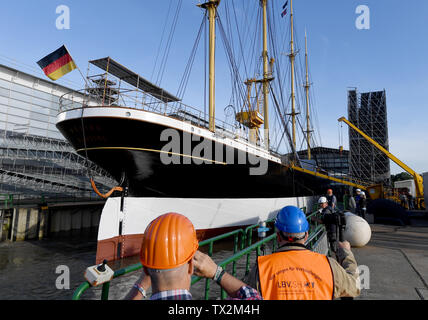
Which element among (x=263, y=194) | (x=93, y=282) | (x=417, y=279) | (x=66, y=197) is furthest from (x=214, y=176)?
(x=66, y=197)

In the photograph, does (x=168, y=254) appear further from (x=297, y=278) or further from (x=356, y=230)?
(x=356, y=230)

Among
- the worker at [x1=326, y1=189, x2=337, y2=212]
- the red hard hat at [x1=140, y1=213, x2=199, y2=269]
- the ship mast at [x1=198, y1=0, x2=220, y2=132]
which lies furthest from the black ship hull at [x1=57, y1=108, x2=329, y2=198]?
the red hard hat at [x1=140, y1=213, x2=199, y2=269]

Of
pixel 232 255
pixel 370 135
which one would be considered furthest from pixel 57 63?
pixel 370 135

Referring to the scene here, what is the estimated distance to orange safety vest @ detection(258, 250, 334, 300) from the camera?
5.48 ft

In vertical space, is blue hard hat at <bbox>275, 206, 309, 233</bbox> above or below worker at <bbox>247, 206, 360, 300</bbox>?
above

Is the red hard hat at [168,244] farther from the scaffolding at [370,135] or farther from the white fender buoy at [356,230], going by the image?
the scaffolding at [370,135]

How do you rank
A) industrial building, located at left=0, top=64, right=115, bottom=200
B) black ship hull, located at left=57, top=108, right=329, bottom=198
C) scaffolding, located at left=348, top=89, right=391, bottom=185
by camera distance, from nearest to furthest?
1. black ship hull, located at left=57, top=108, right=329, bottom=198
2. industrial building, located at left=0, top=64, right=115, bottom=200
3. scaffolding, located at left=348, top=89, right=391, bottom=185

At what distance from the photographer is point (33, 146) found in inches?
955

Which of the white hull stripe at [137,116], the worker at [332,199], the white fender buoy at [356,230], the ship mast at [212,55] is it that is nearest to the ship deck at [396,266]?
the white fender buoy at [356,230]

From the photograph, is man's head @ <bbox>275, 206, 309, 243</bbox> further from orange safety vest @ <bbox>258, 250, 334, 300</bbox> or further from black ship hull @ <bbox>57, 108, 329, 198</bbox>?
black ship hull @ <bbox>57, 108, 329, 198</bbox>

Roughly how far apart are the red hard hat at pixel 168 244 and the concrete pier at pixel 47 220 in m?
18.5

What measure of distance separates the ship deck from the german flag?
10880 mm

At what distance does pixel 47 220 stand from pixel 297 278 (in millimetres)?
19761
